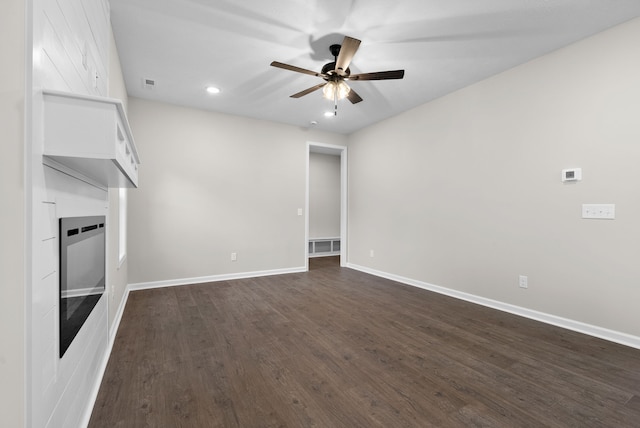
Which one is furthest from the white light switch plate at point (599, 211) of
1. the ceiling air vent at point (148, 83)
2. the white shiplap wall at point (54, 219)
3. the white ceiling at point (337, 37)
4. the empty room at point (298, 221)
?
the ceiling air vent at point (148, 83)

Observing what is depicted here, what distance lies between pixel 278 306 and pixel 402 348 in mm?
1577

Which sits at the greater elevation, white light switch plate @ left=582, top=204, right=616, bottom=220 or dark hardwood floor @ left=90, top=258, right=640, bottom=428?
white light switch plate @ left=582, top=204, right=616, bottom=220

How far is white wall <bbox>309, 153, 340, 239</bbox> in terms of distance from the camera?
277 inches

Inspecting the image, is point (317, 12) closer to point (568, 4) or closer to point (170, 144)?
point (568, 4)

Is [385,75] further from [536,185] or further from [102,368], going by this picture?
[102,368]

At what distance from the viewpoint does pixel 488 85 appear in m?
3.46

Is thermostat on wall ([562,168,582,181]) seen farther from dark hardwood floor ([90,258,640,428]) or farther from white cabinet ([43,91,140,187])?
white cabinet ([43,91,140,187])

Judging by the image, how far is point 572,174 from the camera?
2.77 m

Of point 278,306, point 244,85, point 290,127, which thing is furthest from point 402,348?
point 290,127

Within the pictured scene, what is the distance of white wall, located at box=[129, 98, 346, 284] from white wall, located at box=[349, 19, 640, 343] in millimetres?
2051

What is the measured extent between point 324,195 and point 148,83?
442 cm

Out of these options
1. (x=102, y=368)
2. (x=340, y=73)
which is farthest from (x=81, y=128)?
(x=340, y=73)

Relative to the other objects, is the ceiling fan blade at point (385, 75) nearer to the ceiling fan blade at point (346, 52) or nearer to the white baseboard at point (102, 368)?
the ceiling fan blade at point (346, 52)

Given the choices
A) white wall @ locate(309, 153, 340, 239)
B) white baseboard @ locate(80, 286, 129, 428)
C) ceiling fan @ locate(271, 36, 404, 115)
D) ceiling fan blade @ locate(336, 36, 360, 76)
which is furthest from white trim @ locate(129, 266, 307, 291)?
ceiling fan blade @ locate(336, 36, 360, 76)
